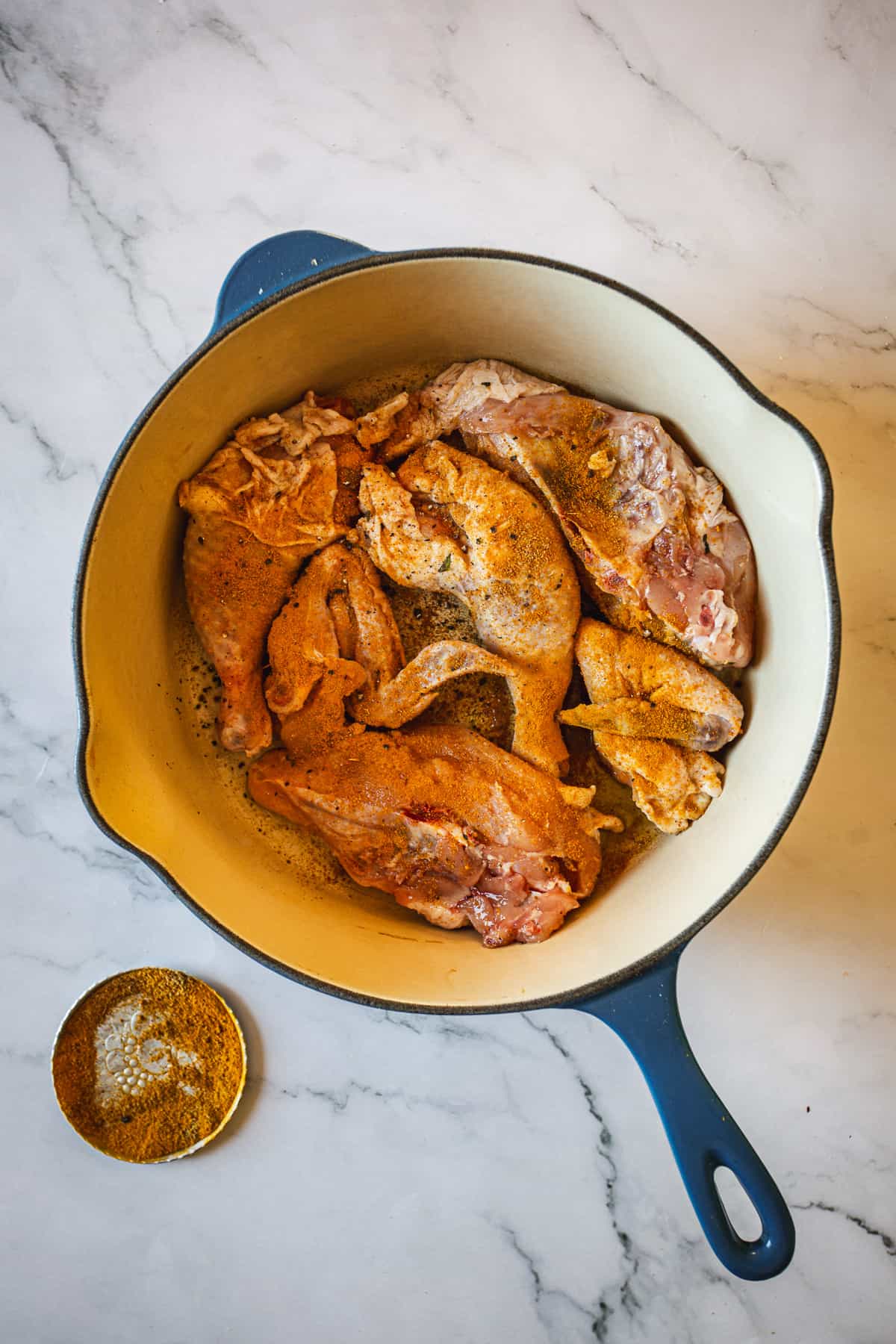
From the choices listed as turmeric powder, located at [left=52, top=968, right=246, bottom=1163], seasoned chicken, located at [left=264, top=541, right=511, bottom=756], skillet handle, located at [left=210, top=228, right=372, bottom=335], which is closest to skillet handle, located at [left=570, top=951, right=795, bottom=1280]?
seasoned chicken, located at [left=264, top=541, right=511, bottom=756]

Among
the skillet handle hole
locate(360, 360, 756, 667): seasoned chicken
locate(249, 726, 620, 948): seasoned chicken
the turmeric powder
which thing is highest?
locate(360, 360, 756, 667): seasoned chicken

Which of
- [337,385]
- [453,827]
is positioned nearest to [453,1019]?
[453,827]

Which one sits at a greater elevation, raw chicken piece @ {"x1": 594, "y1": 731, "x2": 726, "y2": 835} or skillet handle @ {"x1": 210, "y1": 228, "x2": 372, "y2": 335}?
skillet handle @ {"x1": 210, "y1": 228, "x2": 372, "y2": 335}

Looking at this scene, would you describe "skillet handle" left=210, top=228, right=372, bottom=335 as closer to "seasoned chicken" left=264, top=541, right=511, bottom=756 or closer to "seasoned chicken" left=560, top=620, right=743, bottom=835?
"seasoned chicken" left=264, top=541, right=511, bottom=756

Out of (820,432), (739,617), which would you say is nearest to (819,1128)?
(739,617)

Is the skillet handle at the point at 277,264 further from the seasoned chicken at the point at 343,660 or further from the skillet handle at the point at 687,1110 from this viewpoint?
the skillet handle at the point at 687,1110

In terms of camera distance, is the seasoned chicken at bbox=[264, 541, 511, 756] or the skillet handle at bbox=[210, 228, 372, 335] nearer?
the skillet handle at bbox=[210, 228, 372, 335]
